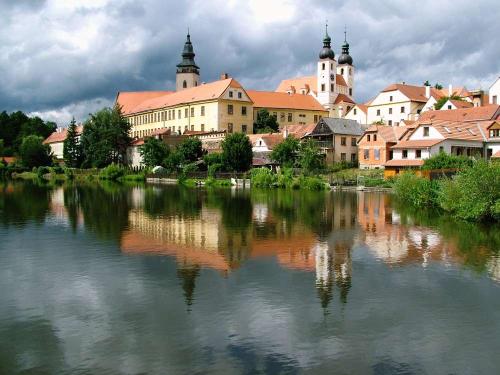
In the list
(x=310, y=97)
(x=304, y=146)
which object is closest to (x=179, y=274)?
(x=304, y=146)

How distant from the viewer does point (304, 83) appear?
4417 inches

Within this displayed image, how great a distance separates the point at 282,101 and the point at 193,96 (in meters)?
15.9

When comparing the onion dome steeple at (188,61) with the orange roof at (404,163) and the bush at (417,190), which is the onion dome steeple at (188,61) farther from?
the bush at (417,190)

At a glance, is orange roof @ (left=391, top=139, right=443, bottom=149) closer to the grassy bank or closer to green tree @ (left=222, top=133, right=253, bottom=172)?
green tree @ (left=222, top=133, right=253, bottom=172)

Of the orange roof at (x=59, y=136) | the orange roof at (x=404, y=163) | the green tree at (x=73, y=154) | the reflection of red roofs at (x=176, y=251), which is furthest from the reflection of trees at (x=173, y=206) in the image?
the orange roof at (x=59, y=136)

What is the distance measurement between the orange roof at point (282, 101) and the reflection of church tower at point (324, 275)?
74398 mm

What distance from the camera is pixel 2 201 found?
40750 mm

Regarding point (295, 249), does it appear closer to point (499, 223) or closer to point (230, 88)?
point (499, 223)

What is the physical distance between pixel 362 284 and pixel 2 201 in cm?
3364

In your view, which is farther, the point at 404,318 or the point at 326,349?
the point at 404,318

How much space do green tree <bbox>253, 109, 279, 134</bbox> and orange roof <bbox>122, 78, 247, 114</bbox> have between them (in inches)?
243

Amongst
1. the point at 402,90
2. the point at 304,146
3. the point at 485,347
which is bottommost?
the point at 485,347

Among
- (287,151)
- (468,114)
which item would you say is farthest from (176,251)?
(468,114)

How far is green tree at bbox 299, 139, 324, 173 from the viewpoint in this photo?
5931 centimetres
